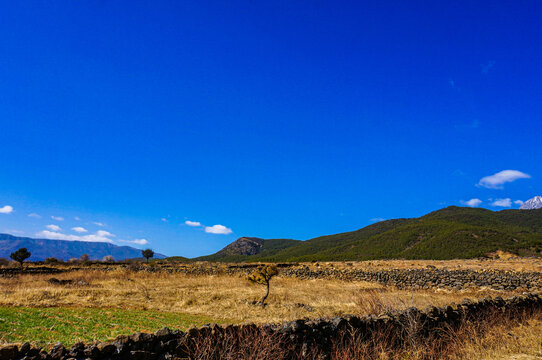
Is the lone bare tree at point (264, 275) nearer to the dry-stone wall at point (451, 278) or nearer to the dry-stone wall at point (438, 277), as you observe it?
the dry-stone wall at point (438, 277)

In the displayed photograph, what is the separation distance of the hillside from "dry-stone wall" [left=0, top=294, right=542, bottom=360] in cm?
5428

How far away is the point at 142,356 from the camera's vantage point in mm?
5395

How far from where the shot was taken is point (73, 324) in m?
10.4

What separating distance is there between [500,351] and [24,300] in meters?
20.6

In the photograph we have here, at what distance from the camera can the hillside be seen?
2297 inches

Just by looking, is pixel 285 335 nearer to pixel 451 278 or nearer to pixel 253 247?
pixel 451 278

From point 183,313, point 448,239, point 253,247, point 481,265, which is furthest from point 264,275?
point 253,247

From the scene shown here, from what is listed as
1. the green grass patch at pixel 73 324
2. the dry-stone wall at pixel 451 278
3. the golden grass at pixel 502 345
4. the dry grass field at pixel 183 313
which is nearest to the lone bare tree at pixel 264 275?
the dry grass field at pixel 183 313

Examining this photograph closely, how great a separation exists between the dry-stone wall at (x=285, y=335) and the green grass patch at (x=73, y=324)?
3.54 metres

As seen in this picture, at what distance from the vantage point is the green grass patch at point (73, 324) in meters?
8.45

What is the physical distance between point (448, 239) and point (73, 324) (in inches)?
3048

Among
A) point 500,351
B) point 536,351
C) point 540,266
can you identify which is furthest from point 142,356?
point 540,266

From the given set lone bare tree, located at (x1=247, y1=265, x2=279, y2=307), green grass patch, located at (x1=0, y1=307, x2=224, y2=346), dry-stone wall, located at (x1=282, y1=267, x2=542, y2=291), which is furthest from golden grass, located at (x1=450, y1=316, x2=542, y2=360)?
dry-stone wall, located at (x1=282, y1=267, x2=542, y2=291)

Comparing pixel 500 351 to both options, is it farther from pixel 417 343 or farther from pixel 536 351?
pixel 417 343
